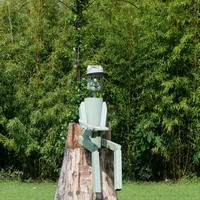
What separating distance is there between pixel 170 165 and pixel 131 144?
21.5 inches

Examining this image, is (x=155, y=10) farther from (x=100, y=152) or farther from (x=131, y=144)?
(x=100, y=152)

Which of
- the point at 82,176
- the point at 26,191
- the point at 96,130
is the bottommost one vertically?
the point at 26,191

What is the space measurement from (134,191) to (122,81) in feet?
4.94

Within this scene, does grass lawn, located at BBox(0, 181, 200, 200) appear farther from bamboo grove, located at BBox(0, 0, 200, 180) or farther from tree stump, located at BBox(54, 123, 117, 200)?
tree stump, located at BBox(54, 123, 117, 200)

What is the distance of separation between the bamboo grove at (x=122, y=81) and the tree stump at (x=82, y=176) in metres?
2.75

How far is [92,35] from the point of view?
7.16 meters

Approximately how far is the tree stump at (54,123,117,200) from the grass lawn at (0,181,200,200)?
1.81 meters

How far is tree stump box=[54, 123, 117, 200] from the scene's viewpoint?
3918 mm

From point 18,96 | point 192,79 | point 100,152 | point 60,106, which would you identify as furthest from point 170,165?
point 100,152

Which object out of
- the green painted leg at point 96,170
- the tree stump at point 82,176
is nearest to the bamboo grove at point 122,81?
the tree stump at point 82,176

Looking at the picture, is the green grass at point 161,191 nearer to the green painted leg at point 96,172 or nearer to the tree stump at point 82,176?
the tree stump at point 82,176

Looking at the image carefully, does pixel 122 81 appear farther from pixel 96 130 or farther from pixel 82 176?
pixel 96 130

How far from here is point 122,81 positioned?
282 inches

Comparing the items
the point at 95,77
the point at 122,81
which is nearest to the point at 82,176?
the point at 95,77
